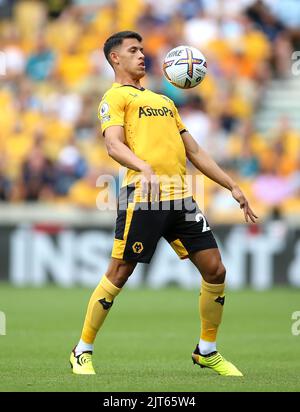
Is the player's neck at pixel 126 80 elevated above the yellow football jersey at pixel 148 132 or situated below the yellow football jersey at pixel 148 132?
above

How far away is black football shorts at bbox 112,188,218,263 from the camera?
24.7 ft

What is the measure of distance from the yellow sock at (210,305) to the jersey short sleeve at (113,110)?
4.52 feet

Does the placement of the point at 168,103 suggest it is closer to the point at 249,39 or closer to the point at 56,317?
the point at 56,317

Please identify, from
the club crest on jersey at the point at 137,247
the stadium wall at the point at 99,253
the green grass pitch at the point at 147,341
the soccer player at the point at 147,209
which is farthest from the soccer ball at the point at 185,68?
the stadium wall at the point at 99,253

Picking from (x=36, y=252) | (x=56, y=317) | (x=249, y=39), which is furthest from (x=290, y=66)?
(x=56, y=317)

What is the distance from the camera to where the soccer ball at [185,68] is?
777 cm

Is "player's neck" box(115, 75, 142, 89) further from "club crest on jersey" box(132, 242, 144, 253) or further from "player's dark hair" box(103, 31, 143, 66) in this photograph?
"club crest on jersey" box(132, 242, 144, 253)

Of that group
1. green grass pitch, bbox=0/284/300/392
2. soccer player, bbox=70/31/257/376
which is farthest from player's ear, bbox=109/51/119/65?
green grass pitch, bbox=0/284/300/392

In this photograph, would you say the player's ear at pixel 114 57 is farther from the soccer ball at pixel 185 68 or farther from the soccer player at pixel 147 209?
the soccer ball at pixel 185 68

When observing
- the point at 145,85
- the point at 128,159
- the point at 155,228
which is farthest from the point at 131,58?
the point at 145,85

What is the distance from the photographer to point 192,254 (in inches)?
302

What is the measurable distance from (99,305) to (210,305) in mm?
853

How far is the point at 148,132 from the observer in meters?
7.64
